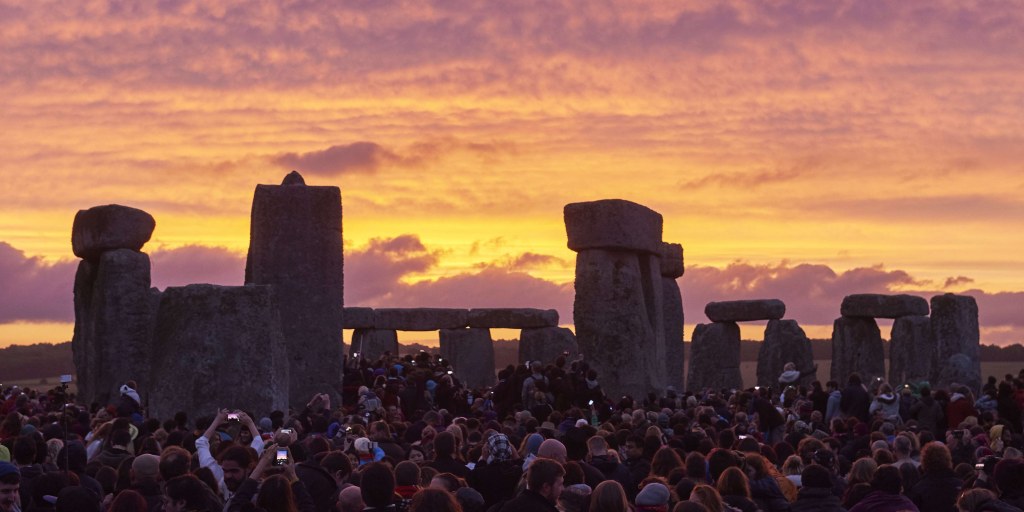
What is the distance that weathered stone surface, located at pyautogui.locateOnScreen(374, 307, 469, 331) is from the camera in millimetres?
35906

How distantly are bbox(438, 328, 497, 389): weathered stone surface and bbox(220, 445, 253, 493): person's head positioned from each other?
26890mm

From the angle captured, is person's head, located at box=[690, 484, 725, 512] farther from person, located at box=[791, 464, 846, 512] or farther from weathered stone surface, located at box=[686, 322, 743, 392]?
weathered stone surface, located at box=[686, 322, 743, 392]

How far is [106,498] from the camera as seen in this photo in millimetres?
8227

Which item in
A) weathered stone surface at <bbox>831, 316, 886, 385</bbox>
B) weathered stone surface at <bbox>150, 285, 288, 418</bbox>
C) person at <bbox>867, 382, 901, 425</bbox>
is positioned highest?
weathered stone surface at <bbox>831, 316, 886, 385</bbox>

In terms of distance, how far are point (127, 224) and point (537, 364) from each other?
669 centimetres

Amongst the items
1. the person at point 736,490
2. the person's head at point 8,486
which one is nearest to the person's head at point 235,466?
the person's head at point 8,486

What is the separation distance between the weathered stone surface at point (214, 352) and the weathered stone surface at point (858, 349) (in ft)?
60.2

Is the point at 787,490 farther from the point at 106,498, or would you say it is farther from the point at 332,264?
the point at 332,264

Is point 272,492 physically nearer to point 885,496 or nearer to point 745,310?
point 885,496

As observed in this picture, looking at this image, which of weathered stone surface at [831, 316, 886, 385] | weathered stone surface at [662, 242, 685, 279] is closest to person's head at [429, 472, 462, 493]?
weathered stone surface at [662, 242, 685, 279]

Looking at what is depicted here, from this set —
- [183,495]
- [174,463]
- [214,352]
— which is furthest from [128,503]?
[214,352]

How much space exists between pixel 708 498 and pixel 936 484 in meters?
2.69

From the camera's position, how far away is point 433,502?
20.0 ft

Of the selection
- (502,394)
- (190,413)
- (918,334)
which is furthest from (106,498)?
(918,334)
